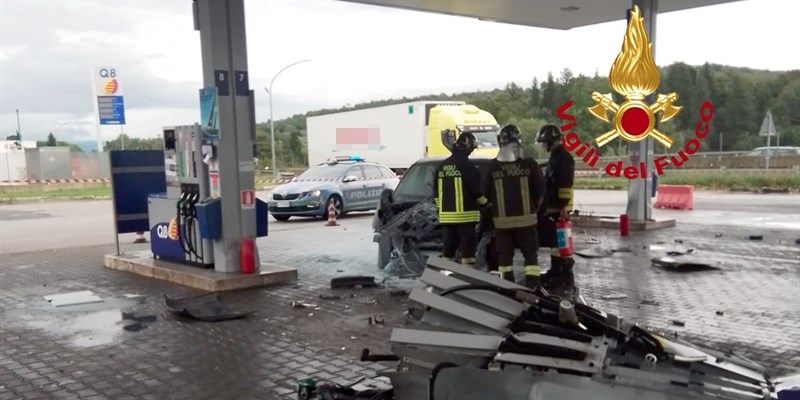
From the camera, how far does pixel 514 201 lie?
7.06 meters

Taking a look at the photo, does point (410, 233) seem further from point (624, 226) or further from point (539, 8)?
point (539, 8)

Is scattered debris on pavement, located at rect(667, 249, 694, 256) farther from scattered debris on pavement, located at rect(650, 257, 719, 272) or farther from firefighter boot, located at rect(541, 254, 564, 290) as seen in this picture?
firefighter boot, located at rect(541, 254, 564, 290)

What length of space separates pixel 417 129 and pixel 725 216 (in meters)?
17.6

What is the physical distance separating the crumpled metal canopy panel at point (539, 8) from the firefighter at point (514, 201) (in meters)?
7.07

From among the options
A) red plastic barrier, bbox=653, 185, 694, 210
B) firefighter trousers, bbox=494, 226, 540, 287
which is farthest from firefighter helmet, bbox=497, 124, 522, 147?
red plastic barrier, bbox=653, 185, 694, 210

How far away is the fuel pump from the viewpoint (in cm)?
892

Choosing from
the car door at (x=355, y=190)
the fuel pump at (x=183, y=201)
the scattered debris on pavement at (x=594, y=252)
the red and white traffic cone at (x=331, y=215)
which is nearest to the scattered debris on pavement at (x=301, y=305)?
the fuel pump at (x=183, y=201)

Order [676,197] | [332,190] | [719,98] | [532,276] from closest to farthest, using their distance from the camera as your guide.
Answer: [532,276] → [332,190] → [676,197] → [719,98]

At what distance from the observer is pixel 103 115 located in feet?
107

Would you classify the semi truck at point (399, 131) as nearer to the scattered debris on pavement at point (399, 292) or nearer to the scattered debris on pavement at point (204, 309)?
the scattered debris on pavement at point (399, 292)

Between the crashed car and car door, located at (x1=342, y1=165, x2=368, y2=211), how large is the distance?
8.04 meters

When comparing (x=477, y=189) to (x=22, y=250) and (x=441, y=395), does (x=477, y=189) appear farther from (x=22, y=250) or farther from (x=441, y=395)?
(x=22, y=250)

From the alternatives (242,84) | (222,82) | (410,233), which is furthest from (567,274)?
(222,82)

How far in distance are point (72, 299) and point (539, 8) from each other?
11.5m
